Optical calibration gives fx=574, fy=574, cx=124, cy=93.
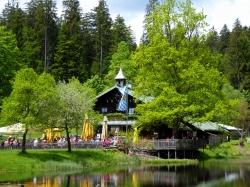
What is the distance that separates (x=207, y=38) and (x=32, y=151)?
25429 mm

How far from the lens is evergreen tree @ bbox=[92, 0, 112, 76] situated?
4860 inches

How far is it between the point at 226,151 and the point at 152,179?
112 feet

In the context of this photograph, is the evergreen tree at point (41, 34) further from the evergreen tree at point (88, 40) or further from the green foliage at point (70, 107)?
the green foliage at point (70, 107)

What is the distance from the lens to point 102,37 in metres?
125

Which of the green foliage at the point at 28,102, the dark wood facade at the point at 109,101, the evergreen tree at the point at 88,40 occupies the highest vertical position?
the evergreen tree at the point at 88,40

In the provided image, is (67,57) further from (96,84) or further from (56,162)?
(56,162)

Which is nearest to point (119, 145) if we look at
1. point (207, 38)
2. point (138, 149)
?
point (138, 149)

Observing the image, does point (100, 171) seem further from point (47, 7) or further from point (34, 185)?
point (47, 7)

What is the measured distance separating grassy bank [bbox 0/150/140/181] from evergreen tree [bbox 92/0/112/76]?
6500 centimetres

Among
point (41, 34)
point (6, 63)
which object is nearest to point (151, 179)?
point (6, 63)

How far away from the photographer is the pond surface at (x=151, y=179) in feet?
129

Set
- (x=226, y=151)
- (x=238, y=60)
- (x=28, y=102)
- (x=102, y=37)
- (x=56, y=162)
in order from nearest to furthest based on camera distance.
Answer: (x=56, y=162) → (x=28, y=102) → (x=226, y=151) → (x=102, y=37) → (x=238, y=60)

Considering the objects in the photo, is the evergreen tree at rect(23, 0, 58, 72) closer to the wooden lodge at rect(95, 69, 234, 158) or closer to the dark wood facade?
the dark wood facade

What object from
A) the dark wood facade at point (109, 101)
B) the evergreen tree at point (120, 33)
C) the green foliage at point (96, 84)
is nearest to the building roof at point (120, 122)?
the dark wood facade at point (109, 101)
